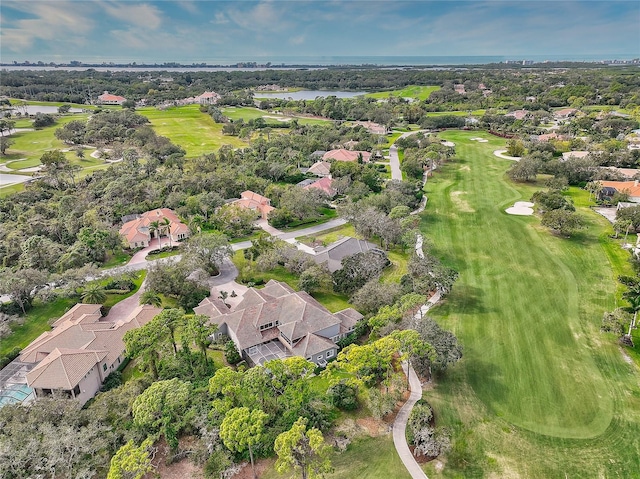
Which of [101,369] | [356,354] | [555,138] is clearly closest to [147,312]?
[101,369]

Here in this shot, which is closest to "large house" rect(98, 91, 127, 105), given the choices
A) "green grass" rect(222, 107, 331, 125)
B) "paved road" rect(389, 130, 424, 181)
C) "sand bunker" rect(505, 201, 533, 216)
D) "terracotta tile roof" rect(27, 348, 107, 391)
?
"green grass" rect(222, 107, 331, 125)

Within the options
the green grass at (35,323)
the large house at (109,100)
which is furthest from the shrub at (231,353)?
the large house at (109,100)

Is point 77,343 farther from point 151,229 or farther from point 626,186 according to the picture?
point 626,186

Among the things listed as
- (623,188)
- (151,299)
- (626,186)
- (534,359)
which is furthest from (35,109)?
(626,186)

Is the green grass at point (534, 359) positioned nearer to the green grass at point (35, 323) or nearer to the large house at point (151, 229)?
the green grass at point (35, 323)

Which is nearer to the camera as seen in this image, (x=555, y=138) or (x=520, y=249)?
(x=520, y=249)

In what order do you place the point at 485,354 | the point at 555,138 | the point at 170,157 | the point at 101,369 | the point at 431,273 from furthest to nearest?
1. the point at 555,138
2. the point at 170,157
3. the point at 431,273
4. the point at 485,354
5. the point at 101,369

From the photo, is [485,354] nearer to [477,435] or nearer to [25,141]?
[477,435]
